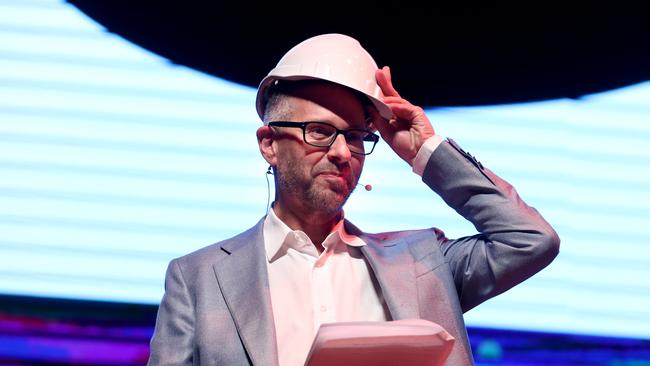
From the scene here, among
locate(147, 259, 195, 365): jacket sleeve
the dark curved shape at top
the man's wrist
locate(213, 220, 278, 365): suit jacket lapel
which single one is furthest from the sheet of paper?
the dark curved shape at top

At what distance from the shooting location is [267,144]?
2.34 meters

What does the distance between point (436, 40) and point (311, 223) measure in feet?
3.98

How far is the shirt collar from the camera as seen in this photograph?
2277 mm

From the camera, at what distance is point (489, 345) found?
308 cm

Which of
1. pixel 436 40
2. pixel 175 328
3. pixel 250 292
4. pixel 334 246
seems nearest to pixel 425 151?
pixel 334 246

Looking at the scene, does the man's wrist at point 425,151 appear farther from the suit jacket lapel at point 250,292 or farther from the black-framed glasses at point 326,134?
the suit jacket lapel at point 250,292

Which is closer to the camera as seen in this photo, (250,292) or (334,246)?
(250,292)

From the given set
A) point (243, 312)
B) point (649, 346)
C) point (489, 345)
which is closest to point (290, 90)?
point (243, 312)

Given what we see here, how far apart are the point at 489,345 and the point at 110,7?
1.52 meters

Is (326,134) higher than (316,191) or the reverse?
higher

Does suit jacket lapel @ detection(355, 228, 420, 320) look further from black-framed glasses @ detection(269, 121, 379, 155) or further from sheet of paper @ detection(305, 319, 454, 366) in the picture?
sheet of paper @ detection(305, 319, 454, 366)

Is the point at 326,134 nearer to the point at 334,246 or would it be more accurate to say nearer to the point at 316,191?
the point at 316,191

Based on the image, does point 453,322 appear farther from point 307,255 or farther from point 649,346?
point 649,346

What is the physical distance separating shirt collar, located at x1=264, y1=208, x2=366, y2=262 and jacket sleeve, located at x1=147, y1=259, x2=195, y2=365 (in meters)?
0.20
